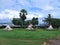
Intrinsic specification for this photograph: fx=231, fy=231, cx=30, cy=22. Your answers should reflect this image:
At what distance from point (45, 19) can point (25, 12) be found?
24.0 ft

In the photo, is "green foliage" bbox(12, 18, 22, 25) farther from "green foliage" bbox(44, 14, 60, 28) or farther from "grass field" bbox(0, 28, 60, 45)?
"grass field" bbox(0, 28, 60, 45)

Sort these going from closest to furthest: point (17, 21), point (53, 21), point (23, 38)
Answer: point (23, 38), point (53, 21), point (17, 21)

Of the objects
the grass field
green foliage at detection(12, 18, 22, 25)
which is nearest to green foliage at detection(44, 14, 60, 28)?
green foliage at detection(12, 18, 22, 25)

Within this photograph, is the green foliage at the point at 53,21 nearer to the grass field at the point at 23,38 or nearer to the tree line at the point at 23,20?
the tree line at the point at 23,20

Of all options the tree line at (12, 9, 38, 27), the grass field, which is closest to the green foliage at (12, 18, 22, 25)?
the tree line at (12, 9, 38, 27)

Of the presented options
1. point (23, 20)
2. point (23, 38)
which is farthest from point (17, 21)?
point (23, 38)

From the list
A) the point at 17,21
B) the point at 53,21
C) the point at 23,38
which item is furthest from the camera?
the point at 17,21

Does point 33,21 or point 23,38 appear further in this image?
point 33,21

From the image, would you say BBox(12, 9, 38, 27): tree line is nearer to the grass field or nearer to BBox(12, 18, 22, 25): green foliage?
BBox(12, 18, 22, 25): green foliage

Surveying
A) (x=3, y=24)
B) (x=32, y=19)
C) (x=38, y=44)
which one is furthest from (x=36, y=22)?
(x=38, y=44)

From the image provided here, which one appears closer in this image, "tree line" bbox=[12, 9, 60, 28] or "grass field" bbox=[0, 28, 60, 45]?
"grass field" bbox=[0, 28, 60, 45]

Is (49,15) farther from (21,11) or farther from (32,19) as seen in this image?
(21,11)

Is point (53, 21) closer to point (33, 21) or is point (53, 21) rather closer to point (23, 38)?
point (33, 21)

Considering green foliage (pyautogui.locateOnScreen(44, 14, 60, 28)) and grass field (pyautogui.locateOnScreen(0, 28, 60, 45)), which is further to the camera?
green foliage (pyautogui.locateOnScreen(44, 14, 60, 28))
